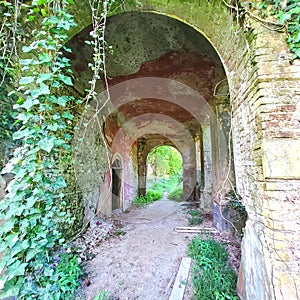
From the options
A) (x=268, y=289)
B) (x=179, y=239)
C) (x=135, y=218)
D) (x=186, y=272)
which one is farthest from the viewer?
(x=135, y=218)

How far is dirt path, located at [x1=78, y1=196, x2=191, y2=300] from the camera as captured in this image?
2.27 m

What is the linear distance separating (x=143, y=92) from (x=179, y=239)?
3372 millimetres

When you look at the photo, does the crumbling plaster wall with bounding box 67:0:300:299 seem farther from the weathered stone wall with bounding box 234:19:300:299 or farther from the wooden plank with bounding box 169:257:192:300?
the wooden plank with bounding box 169:257:192:300

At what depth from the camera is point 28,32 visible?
6.33 ft

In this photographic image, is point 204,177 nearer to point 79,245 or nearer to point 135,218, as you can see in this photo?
point 135,218

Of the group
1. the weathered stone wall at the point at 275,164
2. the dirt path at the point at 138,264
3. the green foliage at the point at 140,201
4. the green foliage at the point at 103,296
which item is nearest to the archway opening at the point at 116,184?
the green foliage at the point at 140,201

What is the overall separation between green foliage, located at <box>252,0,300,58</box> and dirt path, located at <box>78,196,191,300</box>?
2.65 metres

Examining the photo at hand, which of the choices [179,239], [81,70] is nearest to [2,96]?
[81,70]

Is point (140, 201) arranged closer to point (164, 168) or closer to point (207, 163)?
point (207, 163)

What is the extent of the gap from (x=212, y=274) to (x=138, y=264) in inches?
42.4

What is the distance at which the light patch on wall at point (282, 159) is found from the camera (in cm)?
129

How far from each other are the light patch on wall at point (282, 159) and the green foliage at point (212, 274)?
1.43 metres

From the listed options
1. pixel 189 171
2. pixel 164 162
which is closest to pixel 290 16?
pixel 189 171

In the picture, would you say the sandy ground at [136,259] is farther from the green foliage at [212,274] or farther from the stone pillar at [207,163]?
the stone pillar at [207,163]
